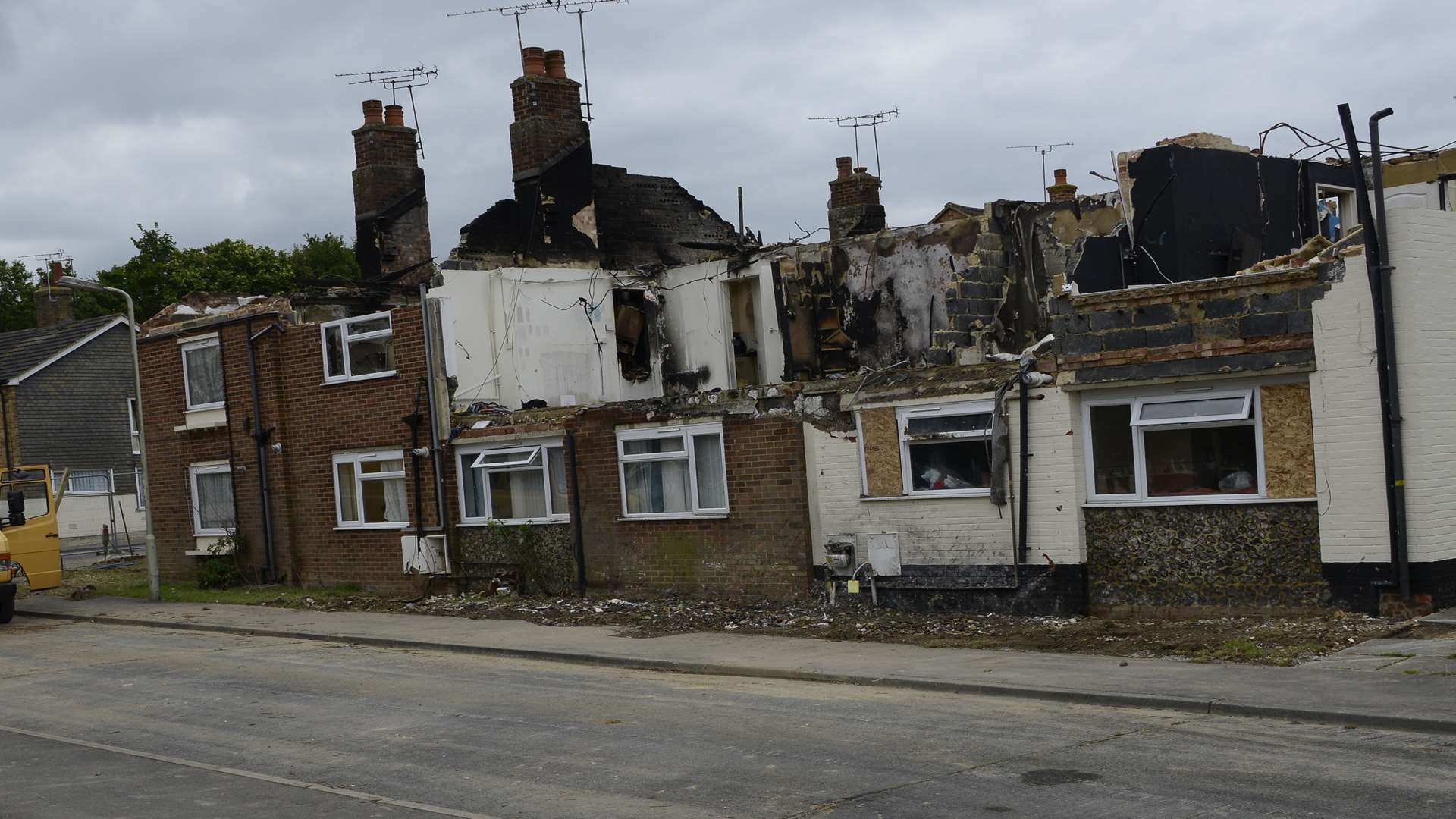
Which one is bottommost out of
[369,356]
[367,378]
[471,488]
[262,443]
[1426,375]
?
[471,488]

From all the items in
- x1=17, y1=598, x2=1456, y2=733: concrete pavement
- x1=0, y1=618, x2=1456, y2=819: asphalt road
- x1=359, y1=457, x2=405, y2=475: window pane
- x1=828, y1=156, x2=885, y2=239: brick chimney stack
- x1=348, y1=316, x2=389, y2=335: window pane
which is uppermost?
x1=828, y1=156, x2=885, y2=239: brick chimney stack

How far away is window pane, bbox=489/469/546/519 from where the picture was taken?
2098cm

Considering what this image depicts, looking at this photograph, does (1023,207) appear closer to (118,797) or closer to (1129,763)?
(1129,763)

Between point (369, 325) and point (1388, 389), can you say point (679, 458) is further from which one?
point (1388, 389)

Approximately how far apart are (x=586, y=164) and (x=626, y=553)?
8.87 meters

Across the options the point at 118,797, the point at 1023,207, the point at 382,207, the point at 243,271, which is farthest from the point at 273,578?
the point at 243,271

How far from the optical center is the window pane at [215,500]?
25.7m

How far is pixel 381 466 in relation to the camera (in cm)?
2317

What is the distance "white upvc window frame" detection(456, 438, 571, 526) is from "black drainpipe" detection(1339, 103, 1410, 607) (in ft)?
36.1

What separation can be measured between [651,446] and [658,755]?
9.67m

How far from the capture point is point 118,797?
932 centimetres

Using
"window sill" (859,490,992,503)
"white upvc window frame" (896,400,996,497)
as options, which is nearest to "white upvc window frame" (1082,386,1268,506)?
"white upvc window frame" (896,400,996,497)

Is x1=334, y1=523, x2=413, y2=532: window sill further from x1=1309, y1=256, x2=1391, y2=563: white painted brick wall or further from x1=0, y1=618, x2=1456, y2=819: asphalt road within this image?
x1=1309, y1=256, x2=1391, y2=563: white painted brick wall

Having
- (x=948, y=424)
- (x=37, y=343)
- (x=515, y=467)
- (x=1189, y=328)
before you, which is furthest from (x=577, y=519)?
(x=37, y=343)
